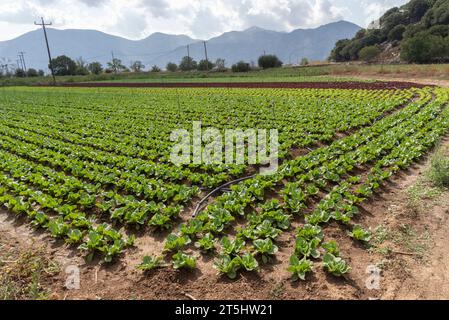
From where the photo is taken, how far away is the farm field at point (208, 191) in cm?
481

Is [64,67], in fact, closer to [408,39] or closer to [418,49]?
[408,39]

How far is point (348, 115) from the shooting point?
44.3 feet

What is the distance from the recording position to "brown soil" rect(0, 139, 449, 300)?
4023 mm

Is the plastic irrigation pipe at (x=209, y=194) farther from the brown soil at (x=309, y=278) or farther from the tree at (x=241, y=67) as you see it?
the tree at (x=241, y=67)

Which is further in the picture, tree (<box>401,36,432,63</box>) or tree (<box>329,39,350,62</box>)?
tree (<box>329,39,350,62</box>)

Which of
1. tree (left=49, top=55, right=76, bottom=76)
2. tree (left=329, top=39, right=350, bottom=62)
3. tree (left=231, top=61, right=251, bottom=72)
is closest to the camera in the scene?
tree (left=231, top=61, right=251, bottom=72)

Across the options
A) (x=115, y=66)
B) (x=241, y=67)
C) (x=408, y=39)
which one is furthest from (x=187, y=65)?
(x=408, y=39)

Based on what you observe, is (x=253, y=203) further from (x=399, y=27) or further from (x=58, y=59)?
(x=58, y=59)

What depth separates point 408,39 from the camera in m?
48.9

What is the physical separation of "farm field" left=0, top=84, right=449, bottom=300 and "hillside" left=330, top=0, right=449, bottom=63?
3963 cm

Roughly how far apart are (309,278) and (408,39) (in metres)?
55.9

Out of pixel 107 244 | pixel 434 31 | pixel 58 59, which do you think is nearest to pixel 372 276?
pixel 107 244

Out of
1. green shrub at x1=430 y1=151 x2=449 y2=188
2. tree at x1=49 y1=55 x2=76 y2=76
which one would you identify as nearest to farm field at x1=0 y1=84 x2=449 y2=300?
green shrub at x1=430 y1=151 x2=449 y2=188

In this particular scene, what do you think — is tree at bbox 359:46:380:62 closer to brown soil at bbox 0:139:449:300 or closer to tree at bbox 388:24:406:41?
tree at bbox 388:24:406:41
